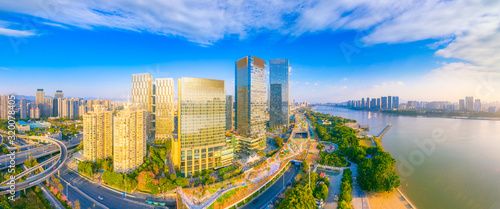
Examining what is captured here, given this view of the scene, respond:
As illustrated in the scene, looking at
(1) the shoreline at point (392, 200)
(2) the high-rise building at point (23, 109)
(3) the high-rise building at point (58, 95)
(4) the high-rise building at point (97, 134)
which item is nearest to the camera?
(1) the shoreline at point (392, 200)

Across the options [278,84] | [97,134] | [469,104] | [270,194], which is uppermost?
[278,84]

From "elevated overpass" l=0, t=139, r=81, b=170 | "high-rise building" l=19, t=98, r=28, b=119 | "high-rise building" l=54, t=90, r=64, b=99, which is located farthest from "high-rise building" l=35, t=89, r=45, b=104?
"elevated overpass" l=0, t=139, r=81, b=170

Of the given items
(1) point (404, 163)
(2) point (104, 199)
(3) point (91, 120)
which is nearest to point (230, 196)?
(2) point (104, 199)


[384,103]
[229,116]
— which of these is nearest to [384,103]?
[384,103]

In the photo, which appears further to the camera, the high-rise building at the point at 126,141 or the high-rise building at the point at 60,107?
the high-rise building at the point at 60,107

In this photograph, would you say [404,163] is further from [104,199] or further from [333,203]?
[104,199]

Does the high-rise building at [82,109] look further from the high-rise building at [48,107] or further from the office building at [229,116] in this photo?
the office building at [229,116]

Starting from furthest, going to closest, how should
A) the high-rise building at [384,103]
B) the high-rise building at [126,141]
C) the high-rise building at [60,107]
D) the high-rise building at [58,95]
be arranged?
the high-rise building at [384,103] → the high-rise building at [58,95] → the high-rise building at [60,107] → the high-rise building at [126,141]

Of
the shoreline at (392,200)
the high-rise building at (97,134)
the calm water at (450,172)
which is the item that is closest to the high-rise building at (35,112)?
the high-rise building at (97,134)

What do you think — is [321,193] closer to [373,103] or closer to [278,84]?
[278,84]
